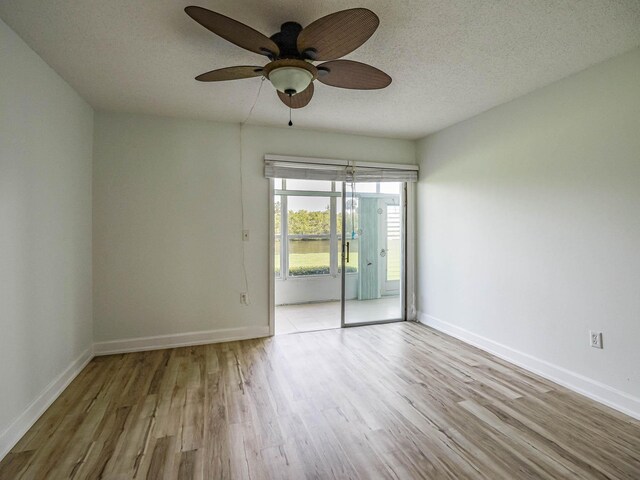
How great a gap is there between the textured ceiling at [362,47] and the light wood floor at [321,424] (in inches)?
93.6

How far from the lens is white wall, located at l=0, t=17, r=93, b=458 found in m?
1.87

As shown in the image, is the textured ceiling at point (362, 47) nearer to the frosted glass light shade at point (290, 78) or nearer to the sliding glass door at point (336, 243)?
the frosted glass light shade at point (290, 78)

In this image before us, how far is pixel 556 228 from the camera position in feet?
8.68

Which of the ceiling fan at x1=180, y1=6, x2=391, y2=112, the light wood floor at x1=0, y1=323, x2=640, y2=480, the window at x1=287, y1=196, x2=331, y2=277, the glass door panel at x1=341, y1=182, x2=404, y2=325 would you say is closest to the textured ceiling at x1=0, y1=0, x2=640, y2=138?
the ceiling fan at x1=180, y1=6, x2=391, y2=112

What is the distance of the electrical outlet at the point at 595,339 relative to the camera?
237cm

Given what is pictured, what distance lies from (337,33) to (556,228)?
2303 millimetres

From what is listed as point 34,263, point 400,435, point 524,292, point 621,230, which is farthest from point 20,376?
point 621,230

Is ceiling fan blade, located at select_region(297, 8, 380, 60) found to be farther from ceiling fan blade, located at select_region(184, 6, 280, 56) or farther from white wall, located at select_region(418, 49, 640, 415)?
white wall, located at select_region(418, 49, 640, 415)

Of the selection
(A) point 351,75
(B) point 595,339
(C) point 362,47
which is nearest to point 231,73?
(A) point 351,75

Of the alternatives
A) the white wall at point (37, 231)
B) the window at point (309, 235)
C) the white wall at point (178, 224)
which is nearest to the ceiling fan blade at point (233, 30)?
the white wall at point (37, 231)

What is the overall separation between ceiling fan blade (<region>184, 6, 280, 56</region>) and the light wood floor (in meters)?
2.11

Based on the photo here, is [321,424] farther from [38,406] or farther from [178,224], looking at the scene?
[178,224]

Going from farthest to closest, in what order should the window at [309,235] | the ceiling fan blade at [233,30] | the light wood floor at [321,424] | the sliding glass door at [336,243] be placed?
the window at [309,235] → the sliding glass door at [336,243] → the light wood floor at [321,424] → the ceiling fan blade at [233,30]

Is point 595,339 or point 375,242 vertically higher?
point 375,242
